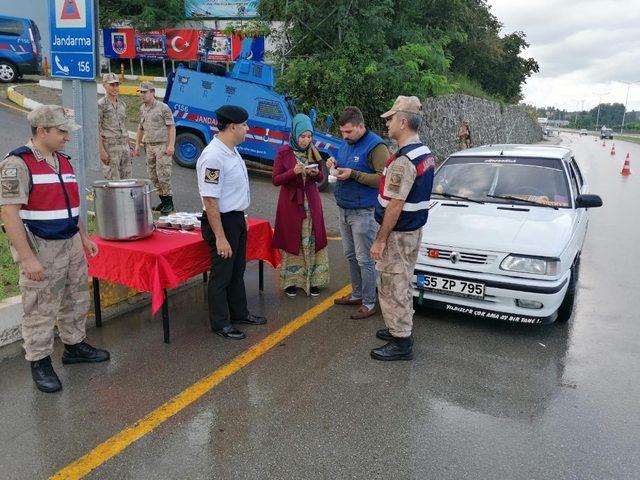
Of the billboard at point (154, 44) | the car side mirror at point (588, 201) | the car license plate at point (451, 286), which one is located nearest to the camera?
the car license plate at point (451, 286)

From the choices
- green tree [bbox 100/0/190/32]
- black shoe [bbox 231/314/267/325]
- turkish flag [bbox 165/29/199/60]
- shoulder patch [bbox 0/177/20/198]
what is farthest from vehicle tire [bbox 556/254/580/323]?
green tree [bbox 100/0/190/32]

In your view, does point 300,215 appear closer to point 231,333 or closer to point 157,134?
point 231,333

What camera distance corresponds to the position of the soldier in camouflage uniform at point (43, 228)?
3055mm

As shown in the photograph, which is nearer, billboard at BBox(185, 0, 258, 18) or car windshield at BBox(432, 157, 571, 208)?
car windshield at BBox(432, 157, 571, 208)

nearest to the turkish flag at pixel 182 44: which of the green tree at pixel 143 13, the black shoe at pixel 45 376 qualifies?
the green tree at pixel 143 13

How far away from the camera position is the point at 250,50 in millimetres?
12953

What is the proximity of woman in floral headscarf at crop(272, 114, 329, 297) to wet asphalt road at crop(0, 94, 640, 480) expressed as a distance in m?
0.48

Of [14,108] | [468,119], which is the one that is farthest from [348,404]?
[468,119]

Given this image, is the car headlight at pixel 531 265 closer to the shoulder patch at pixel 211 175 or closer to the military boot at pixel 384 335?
the military boot at pixel 384 335

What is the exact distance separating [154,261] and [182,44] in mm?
22659

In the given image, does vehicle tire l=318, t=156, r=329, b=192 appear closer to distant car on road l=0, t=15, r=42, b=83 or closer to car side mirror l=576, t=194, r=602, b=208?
car side mirror l=576, t=194, r=602, b=208

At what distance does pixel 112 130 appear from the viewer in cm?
681

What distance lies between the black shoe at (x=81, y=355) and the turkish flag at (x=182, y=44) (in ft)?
73.3

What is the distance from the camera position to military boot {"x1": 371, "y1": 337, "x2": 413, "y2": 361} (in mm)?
3904
